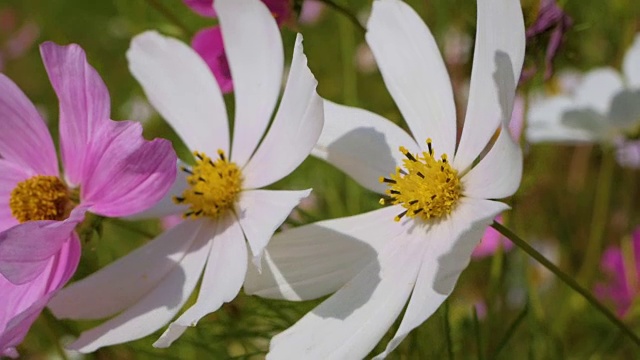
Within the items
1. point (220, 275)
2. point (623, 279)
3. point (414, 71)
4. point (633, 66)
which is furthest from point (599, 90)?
point (220, 275)

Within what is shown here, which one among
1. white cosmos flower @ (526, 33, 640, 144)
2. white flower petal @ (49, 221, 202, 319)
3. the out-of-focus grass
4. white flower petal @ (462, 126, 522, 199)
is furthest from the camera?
white cosmos flower @ (526, 33, 640, 144)

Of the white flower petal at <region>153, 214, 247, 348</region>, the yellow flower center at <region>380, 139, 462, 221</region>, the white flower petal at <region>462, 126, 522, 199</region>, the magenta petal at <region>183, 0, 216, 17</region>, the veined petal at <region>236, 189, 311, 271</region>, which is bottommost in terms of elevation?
the white flower petal at <region>153, 214, 247, 348</region>

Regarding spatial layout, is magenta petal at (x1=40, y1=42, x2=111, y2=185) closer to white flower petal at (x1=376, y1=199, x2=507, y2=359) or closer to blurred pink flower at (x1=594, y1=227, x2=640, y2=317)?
white flower petal at (x1=376, y1=199, x2=507, y2=359)

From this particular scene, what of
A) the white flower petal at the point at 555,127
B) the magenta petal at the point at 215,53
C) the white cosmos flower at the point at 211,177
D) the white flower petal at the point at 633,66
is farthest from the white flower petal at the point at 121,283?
the white flower petal at the point at 633,66

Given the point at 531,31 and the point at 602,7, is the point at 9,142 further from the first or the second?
the point at 602,7

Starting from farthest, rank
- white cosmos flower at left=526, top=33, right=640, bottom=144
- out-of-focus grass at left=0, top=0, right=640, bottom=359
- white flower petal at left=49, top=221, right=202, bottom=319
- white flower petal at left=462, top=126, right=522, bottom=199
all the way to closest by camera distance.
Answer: white cosmos flower at left=526, top=33, right=640, bottom=144 < out-of-focus grass at left=0, top=0, right=640, bottom=359 < white flower petal at left=49, top=221, right=202, bottom=319 < white flower petal at left=462, top=126, right=522, bottom=199

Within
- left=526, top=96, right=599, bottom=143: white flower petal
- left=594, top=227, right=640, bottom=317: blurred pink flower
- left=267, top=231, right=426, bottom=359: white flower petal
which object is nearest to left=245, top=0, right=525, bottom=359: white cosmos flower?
left=267, top=231, right=426, bottom=359: white flower petal

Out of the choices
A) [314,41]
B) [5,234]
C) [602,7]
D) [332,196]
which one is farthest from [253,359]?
[314,41]
